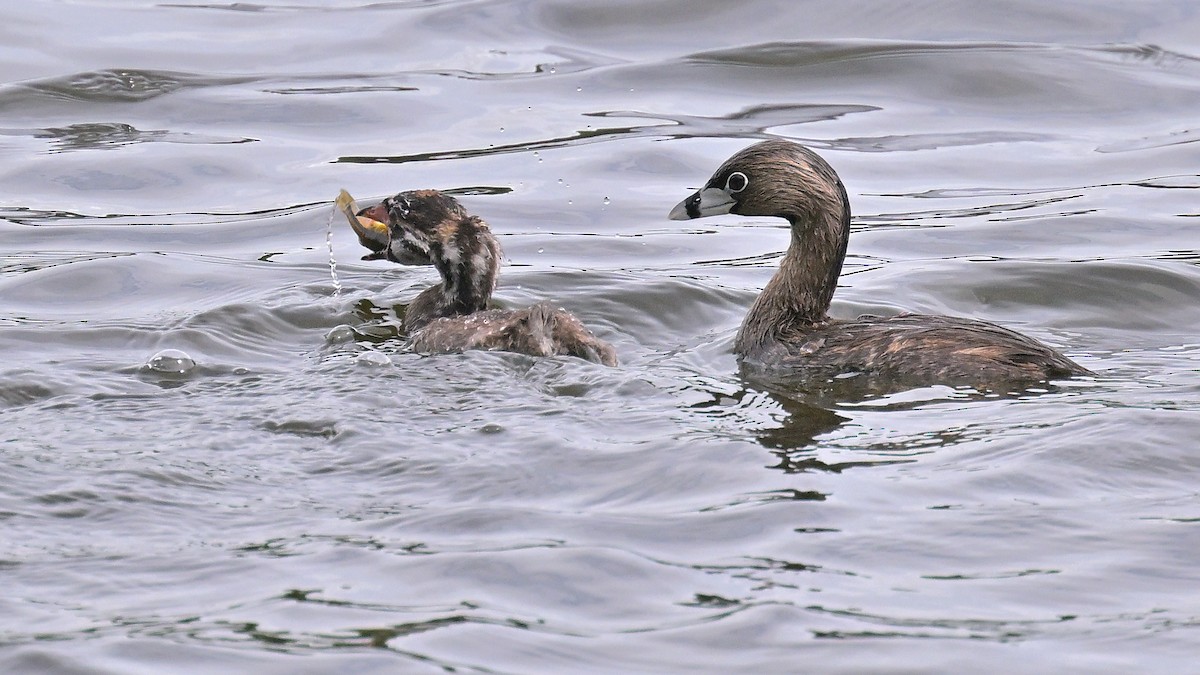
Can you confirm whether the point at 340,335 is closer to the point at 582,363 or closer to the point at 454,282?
the point at 454,282

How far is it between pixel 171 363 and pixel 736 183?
3.11 metres

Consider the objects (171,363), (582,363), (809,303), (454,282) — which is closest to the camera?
(582,363)

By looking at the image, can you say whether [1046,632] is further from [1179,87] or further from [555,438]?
[1179,87]

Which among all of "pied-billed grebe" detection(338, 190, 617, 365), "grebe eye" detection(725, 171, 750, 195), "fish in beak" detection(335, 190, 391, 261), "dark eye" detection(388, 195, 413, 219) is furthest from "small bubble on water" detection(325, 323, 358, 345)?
"grebe eye" detection(725, 171, 750, 195)

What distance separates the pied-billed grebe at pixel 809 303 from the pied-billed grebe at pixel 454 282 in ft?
3.03

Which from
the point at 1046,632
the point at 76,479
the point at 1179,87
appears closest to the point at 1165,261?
the point at 1179,87

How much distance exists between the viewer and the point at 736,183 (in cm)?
950

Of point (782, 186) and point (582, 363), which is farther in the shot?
point (782, 186)

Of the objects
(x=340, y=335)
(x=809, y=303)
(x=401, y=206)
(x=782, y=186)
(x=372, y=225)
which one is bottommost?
(x=340, y=335)

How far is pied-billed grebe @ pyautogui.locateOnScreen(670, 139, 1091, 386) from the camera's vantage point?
→ 8.53 m

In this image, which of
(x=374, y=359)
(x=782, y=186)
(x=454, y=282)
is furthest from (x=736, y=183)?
(x=374, y=359)

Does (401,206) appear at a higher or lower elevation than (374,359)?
higher

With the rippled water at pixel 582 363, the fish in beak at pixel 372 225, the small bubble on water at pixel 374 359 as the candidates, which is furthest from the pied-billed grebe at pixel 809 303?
the small bubble on water at pixel 374 359

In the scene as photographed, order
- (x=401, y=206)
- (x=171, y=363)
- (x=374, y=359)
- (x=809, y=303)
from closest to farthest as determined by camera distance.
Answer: (x=374, y=359)
(x=171, y=363)
(x=809, y=303)
(x=401, y=206)
